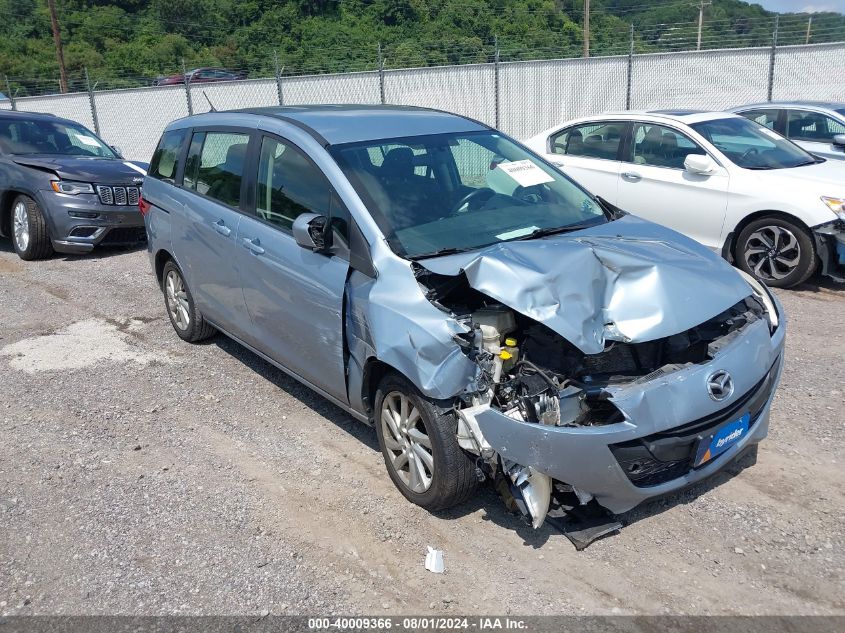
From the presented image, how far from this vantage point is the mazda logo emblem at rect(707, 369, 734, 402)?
135 inches

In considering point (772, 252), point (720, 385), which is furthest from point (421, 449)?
point (772, 252)

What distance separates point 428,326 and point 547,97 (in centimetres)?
1530

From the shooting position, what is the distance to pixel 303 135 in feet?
15.0

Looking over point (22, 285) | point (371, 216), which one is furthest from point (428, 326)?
point (22, 285)

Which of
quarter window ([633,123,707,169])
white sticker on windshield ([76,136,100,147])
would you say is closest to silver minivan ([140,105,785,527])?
quarter window ([633,123,707,169])

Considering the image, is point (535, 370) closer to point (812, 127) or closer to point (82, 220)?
point (82, 220)

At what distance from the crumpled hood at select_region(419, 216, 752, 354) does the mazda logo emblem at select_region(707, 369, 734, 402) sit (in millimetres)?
250

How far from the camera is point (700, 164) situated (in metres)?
7.39

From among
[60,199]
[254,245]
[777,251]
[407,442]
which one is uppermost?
[254,245]

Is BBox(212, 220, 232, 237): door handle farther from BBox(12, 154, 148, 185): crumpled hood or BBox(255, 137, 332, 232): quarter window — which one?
BBox(12, 154, 148, 185): crumpled hood

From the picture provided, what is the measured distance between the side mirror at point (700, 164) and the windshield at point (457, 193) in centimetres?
300

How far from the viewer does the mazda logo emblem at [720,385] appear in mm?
3420

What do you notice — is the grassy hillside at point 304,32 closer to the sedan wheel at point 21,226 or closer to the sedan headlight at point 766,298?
the sedan wheel at point 21,226

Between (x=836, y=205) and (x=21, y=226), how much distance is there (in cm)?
925
